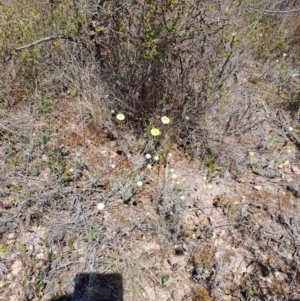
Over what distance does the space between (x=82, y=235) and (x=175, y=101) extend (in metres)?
1.30

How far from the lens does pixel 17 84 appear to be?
265cm

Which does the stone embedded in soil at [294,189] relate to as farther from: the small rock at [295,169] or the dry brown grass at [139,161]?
the small rock at [295,169]

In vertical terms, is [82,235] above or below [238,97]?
below

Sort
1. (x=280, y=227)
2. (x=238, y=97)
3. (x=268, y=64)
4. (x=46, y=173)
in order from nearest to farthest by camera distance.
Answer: (x=280, y=227) → (x=46, y=173) → (x=238, y=97) → (x=268, y=64)

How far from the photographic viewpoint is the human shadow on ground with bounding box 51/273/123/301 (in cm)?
151

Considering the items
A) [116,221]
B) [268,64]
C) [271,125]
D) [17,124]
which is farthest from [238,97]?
[17,124]

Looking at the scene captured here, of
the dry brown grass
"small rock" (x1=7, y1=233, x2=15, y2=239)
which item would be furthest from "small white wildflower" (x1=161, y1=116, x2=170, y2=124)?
"small rock" (x1=7, y1=233, x2=15, y2=239)

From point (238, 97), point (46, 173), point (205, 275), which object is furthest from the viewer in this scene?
point (238, 97)

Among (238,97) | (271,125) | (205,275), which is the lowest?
(205,275)

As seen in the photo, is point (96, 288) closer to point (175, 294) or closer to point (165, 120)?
point (175, 294)

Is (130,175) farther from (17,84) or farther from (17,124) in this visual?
(17,84)

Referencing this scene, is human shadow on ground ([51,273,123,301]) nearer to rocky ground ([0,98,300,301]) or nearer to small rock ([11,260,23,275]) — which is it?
rocky ground ([0,98,300,301])

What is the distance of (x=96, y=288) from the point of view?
5.06ft

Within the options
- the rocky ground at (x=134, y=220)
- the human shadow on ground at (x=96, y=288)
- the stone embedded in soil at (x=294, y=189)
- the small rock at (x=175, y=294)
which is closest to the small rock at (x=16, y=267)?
the rocky ground at (x=134, y=220)
